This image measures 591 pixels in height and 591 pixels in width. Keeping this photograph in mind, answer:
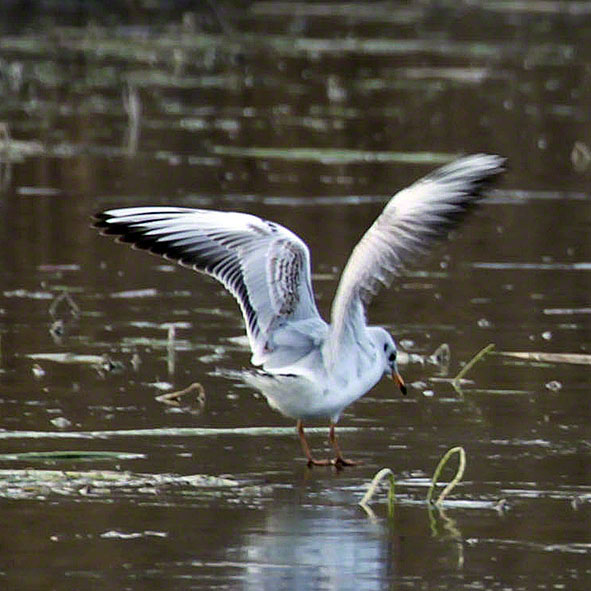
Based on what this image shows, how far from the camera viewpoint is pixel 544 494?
838 centimetres

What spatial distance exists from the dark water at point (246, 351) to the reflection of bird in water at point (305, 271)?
341 mm

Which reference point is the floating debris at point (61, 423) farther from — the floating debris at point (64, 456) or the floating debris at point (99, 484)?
the floating debris at point (99, 484)

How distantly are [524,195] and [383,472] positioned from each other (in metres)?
10.2

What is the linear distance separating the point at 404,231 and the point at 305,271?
460 mm

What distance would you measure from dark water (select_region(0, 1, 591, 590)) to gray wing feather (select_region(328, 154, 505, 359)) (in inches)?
23.3

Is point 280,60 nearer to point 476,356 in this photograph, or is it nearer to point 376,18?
point 376,18

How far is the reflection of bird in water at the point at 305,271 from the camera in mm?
8680

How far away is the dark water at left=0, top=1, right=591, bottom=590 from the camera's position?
24.7ft

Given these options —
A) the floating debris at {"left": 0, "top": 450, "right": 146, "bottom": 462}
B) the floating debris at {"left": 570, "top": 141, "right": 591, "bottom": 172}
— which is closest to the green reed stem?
the floating debris at {"left": 0, "top": 450, "right": 146, "bottom": 462}

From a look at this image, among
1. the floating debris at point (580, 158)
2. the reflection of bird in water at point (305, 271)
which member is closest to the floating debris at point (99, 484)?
the reflection of bird in water at point (305, 271)

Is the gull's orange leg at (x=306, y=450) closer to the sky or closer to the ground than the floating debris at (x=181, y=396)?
closer to the ground

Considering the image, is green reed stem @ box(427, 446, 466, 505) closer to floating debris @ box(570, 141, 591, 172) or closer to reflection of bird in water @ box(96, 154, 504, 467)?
reflection of bird in water @ box(96, 154, 504, 467)

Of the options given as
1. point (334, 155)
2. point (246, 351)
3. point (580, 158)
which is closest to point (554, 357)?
point (246, 351)

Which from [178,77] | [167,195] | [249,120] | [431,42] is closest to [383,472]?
[167,195]
